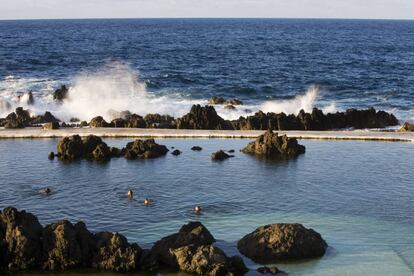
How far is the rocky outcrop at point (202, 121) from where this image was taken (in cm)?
7469

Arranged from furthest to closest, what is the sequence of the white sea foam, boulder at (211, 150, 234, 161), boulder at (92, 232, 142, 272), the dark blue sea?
the dark blue sea → the white sea foam → boulder at (211, 150, 234, 161) → boulder at (92, 232, 142, 272)

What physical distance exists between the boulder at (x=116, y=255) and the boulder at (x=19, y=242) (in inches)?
124

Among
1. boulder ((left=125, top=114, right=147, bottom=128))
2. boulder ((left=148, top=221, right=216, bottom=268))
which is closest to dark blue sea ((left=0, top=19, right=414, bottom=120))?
boulder ((left=125, top=114, right=147, bottom=128))

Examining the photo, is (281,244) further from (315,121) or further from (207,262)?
(315,121)

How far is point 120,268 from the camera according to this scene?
113 ft

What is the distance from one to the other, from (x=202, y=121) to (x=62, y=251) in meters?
41.7

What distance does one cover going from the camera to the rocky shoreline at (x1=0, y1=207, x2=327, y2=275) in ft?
112

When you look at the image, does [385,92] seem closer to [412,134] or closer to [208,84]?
[208,84]

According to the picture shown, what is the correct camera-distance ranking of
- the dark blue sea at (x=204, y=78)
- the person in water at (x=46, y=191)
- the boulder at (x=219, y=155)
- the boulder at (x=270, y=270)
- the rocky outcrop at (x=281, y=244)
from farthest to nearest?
the dark blue sea at (x=204, y=78)
the boulder at (x=219, y=155)
the person in water at (x=46, y=191)
the rocky outcrop at (x=281, y=244)
the boulder at (x=270, y=270)

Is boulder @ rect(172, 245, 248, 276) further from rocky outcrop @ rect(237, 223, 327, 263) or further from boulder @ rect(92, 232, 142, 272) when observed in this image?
boulder @ rect(92, 232, 142, 272)

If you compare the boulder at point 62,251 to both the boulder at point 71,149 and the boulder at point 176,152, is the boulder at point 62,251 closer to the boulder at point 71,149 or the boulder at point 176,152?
the boulder at point 71,149

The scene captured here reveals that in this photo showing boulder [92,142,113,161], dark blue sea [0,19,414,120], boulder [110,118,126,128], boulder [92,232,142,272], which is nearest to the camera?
boulder [92,232,142,272]

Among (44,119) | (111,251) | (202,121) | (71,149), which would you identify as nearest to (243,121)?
(202,121)

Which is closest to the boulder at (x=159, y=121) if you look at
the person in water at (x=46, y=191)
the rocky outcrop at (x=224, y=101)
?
the rocky outcrop at (x=224, y=101)
